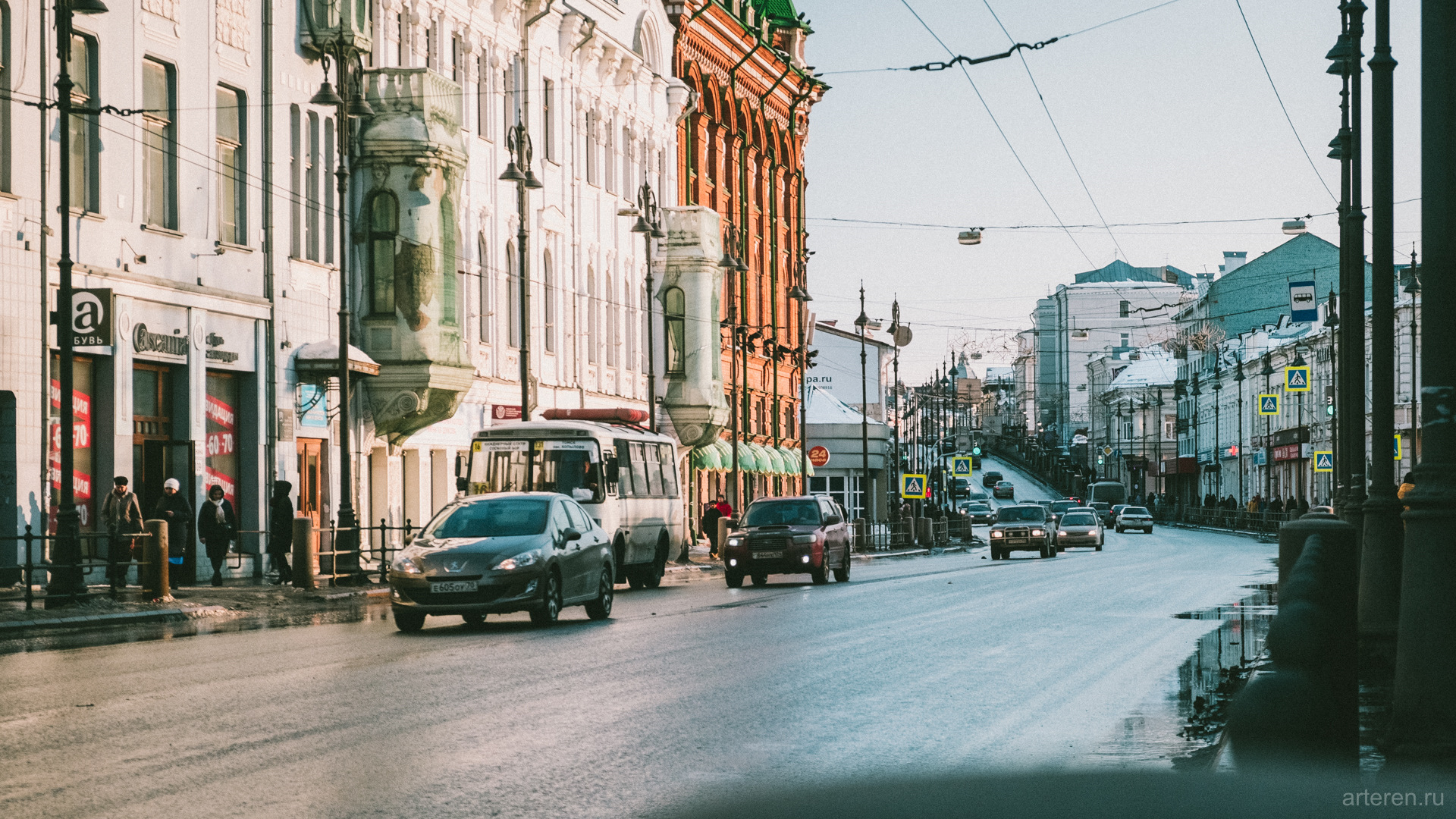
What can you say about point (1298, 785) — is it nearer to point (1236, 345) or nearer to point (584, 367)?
point (584, 367)

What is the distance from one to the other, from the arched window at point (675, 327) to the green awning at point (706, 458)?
3.17 metres

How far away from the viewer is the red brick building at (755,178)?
64000mm

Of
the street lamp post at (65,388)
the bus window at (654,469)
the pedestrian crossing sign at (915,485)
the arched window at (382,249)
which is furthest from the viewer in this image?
the pedestrian crossing sign at (915,485)

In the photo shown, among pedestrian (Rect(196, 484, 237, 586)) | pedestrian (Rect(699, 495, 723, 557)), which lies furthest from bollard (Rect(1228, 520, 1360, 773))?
pedestrian (Rect(699, 495, 723, 557))

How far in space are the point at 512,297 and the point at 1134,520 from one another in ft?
172

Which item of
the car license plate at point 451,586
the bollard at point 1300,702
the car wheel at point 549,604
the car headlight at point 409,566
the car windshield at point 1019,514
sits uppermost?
the bollard at point 1300,702

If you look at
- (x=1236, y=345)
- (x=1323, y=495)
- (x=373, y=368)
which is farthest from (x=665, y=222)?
(x=1236, y=345)

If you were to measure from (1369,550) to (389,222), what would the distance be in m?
24.4

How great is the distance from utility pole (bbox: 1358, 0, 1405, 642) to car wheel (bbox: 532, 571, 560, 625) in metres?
8.77

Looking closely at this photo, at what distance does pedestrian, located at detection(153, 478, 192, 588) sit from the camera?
26.7 m

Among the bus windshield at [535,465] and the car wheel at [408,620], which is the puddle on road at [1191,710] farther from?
the bus windshield at [535,465]

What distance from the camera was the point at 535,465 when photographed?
1247 inches

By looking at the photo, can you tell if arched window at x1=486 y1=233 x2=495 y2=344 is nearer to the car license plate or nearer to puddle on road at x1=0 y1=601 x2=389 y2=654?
puddle on road at x1=0 y1=601 x2=389 y2=654

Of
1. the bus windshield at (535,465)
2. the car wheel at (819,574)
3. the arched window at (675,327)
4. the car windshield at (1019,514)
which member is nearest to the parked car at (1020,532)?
the car windshield at (1019,514)
